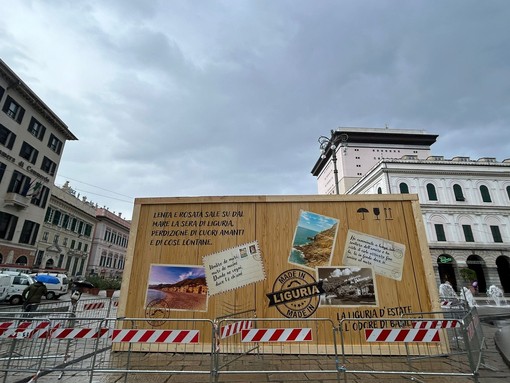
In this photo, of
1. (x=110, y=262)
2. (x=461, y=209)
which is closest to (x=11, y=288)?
(x=110, y=262)

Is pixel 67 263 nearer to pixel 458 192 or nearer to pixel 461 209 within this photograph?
pixel 461 209

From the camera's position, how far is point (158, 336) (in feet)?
16.5

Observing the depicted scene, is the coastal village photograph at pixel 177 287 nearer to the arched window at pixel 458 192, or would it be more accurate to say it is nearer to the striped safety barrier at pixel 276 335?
the striped safety barrier at pixel 276 335

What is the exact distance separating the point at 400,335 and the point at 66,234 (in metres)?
50.9

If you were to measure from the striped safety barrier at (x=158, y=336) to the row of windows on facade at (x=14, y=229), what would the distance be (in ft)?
111

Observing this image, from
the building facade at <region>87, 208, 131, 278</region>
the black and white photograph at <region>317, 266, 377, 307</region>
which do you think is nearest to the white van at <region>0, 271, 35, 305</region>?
the black and white photograph at <region>317, 266, 377, 307</region>

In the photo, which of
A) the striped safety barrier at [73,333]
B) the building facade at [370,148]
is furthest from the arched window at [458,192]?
the striped safety barrier at [73,333]

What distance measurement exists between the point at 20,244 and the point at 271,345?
36261 mm

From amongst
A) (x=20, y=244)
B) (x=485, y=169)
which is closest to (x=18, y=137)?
(x=20, y=244)

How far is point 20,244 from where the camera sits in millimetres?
31469

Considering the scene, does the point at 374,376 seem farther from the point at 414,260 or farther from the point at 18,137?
the point at 18,137

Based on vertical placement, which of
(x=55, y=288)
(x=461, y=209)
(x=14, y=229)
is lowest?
(x=55, y=288)

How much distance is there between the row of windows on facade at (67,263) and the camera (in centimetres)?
3809

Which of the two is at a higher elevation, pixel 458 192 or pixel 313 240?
pixel 458 192
